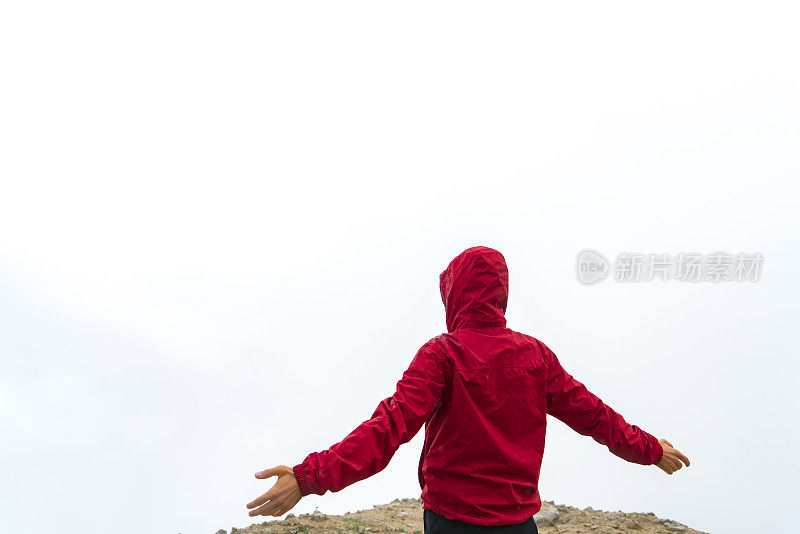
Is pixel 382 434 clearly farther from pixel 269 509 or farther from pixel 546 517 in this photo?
pixel 546 517

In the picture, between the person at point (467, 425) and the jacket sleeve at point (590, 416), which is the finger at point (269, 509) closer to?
the person at point (467, 425)

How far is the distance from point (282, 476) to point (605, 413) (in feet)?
8.20

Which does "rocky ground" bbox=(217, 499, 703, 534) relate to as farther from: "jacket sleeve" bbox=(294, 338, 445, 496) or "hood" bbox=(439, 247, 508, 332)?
"hood" bbox=(439, 247, 508, 332)

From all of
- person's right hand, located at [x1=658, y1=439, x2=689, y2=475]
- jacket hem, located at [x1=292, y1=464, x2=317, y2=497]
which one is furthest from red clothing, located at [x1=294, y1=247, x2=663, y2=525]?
person's right hand, located at [x1=658, y1=439, x2=689, y2=475]

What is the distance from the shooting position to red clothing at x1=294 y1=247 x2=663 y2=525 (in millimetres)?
3820

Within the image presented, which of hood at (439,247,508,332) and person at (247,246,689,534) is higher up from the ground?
hood at (439,247,508,332)

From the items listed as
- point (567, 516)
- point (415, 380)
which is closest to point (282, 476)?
point (415, 380)

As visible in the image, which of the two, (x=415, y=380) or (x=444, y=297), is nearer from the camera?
(x=415, y=380)

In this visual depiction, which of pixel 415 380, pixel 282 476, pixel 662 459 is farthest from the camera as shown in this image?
pixel 662 459

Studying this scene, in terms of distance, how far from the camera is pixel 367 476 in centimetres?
383

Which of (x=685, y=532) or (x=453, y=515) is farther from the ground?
(x=453, y=515)

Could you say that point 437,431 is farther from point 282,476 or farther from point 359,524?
point 359,524

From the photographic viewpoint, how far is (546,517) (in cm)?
889

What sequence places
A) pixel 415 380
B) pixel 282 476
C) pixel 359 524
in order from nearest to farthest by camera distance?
pixel 282 476, pixel 415 380, pixel 359 524
